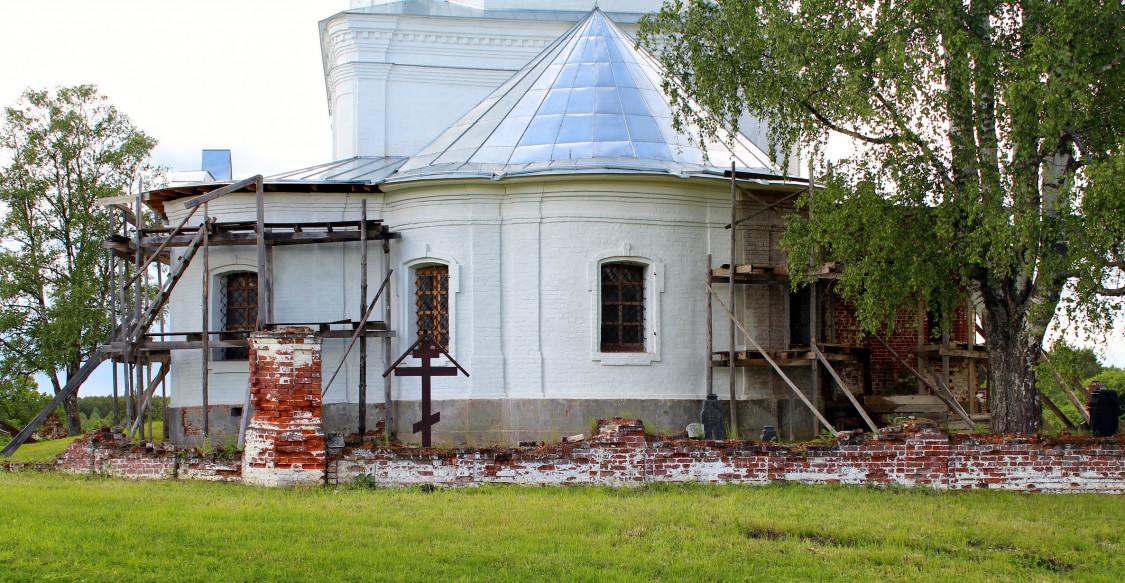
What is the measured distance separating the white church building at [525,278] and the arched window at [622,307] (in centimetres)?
2

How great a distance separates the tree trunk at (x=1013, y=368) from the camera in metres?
14.9

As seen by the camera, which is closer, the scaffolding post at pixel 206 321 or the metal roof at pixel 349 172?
the scaffolding post at pixel 206 321

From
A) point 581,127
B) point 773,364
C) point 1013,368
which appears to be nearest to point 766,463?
point 1013,368

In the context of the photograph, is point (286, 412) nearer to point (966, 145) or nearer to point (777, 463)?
point (777, 463)

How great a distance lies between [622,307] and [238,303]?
6279mm

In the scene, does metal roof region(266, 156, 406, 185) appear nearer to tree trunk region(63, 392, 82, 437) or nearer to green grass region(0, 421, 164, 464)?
green grass region(0, 421, 164, 464)

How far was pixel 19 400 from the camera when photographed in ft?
96.3

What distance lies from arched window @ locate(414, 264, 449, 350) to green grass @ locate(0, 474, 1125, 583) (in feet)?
21.3

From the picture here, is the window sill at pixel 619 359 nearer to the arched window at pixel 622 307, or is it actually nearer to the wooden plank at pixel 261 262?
the arched window at pixel 622 307

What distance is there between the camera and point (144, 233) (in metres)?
19.2

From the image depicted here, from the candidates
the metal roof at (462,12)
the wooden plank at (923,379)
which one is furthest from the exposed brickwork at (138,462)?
the metal roof at (462,12)

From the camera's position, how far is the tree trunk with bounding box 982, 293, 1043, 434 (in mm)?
14922

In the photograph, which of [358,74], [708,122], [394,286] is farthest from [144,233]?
[708,122]

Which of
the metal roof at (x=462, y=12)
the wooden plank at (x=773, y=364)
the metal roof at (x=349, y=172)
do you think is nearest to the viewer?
the wooden plank at (x=773, y=364)
